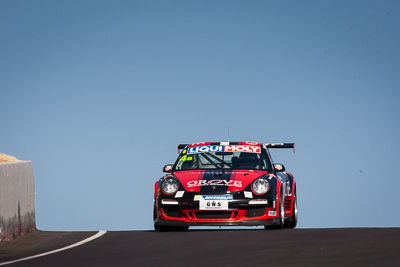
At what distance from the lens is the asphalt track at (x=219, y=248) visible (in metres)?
9.21

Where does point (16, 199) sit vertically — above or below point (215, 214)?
above

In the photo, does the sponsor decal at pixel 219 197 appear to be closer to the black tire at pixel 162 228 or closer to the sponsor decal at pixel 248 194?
the sponsor decal at pixel 248 194

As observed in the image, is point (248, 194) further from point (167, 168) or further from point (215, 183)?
point (167, 168)

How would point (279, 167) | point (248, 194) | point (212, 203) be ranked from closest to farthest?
A: point (212, 203), point (248, 194), point (279, 167)

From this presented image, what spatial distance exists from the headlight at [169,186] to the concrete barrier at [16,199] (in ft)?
6.91

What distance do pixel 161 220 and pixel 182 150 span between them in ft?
6.75

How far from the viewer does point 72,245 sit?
1174 cm

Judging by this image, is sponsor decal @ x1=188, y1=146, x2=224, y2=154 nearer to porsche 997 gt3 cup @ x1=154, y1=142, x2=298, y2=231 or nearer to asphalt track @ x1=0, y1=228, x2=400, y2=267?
porsche 997 gt3 cup @ x1=154, y1=142, x2=298, y2=231

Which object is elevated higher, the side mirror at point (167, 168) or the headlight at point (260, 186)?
the side mirror at point (167, 168)

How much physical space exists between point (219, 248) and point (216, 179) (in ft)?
12.0

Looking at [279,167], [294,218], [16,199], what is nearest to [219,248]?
[16,199]

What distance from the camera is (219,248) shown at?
34.8 ft

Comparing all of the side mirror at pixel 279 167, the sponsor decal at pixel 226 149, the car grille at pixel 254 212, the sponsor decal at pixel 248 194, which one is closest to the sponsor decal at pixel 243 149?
the sponsor decal at pixel 226 149

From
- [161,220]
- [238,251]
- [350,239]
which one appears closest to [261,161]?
[161,220]
